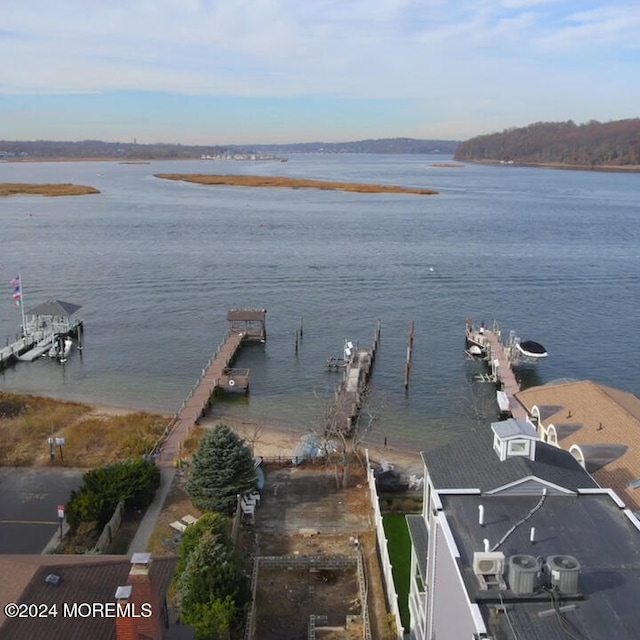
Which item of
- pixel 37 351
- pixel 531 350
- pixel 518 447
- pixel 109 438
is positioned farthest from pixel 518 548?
Result: pixel 37 351

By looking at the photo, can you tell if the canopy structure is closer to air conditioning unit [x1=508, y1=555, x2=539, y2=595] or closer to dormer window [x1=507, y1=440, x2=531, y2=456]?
dormer window [x1=507, y1=440, x2=531, y2=456]

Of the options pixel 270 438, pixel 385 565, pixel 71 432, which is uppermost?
pixel 385 565

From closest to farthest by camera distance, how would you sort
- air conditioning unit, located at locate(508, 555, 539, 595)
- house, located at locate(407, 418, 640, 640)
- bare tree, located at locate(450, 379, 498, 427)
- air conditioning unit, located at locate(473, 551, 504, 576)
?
1. house, located at locate(407, 418, 640, 640)
2. air conditioning unit, located at locate(508, 555, 539, 595)
3. air conditioning unit, located at locate(473, 551, 504, 576)
4. bare tree, located at locate(450, 379, 498, 427)

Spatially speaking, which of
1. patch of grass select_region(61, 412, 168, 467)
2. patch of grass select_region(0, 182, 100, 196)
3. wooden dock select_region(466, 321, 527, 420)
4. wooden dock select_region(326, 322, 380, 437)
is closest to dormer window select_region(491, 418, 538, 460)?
wooden dock select_region(326, 322, 380, 437)

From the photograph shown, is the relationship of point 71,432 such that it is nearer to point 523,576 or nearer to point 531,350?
point 523,576

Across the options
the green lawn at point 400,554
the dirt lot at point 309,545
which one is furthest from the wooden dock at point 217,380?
the green lawn at point 400,554

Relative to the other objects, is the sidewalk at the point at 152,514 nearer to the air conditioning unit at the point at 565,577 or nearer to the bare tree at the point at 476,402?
the air conditioning unit at the point at 565,577
